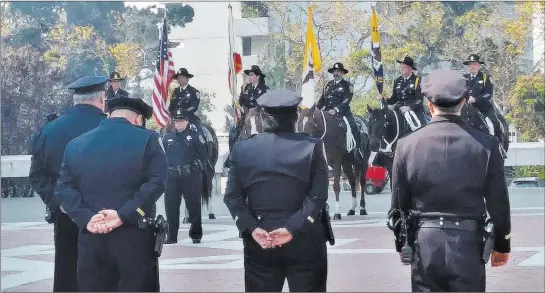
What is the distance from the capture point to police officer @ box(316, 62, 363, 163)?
20.7 meters

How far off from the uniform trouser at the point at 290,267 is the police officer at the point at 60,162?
93.8 inches

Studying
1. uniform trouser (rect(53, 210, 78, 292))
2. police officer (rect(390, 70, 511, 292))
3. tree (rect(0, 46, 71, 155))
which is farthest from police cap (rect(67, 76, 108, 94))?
tree (rect(0, 46, 71, 155))

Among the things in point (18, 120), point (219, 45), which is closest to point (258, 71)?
point (18, 120)

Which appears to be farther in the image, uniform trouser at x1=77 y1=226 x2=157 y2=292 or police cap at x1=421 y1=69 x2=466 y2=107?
uniform trouser at x1=77 y1=226 x2=157 y2=292

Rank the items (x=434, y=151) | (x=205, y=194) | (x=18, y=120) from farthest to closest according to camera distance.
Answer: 1. (x=18, y=120)
2. (x=205, y=194)
3. (x=434, y=151)

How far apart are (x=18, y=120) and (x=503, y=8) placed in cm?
2206

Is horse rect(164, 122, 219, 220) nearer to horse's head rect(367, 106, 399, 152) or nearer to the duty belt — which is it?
horse's head rect(367, 106, 399, 152)

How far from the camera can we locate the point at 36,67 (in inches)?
1651

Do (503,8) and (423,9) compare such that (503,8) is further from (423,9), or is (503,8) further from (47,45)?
(47,45)

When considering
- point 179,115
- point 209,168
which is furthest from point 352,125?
point 179,115

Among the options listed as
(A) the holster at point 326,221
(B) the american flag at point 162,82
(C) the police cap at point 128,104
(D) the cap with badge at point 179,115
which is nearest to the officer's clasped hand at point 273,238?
(A) the holster at point 326,221

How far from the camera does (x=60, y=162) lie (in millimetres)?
9328

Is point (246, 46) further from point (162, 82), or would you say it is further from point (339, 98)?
point (339, 98)

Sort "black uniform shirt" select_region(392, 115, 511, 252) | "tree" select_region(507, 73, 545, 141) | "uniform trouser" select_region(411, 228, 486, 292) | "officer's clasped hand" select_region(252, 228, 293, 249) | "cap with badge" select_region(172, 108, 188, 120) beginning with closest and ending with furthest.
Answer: "uniform trouser" select_region(411, 228, 486, 292)
"black uniform shirt" select_region(392, 115, 511, 252)
"officer's clasped hand" select_region(252, 228, 293, 249)
"cap with badge" select_region(172, 108, 188, 120)
"tree" select_region(507, 73, 545, 141)
